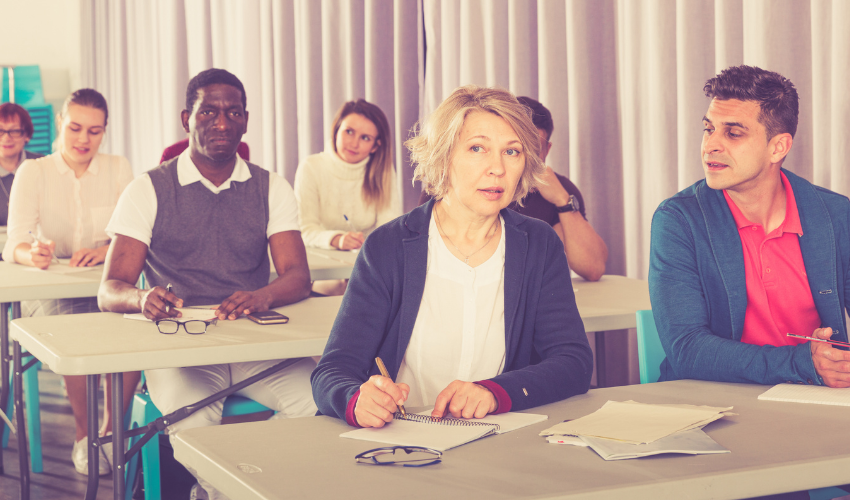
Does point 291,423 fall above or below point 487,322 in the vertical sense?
below

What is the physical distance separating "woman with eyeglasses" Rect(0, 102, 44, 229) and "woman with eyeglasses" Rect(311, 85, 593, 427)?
11.1ft

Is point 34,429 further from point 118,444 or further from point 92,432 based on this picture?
point 118,444

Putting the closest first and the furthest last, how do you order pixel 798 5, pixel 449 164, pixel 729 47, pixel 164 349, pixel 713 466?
pixel 713 466 < pixel 449 164 < pixel 164 349 < pixel 798 5 < pixel 729 47

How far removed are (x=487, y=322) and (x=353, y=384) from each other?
1.28 ft

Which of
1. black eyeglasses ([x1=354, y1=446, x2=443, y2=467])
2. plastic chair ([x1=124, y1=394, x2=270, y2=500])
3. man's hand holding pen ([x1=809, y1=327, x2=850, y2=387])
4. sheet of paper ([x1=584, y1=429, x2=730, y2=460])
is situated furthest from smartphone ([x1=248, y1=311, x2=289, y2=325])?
man's hand holding pen ([x1=809, y1=327, x2=850, y2=387])

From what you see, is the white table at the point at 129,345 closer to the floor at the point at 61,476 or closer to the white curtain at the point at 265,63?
the floor at the point at 61,476

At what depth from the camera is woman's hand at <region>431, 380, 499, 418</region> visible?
4.41 feet

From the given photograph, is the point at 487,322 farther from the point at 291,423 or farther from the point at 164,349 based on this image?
the point at 164,349

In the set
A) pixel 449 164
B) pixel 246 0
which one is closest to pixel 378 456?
pixel 449 164

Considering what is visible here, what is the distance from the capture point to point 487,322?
1714mm

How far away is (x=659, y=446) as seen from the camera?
1.15 m

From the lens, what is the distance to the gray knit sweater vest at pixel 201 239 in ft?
8.18

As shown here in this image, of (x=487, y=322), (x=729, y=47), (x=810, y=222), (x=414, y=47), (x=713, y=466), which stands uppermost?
(x=414, y=47)

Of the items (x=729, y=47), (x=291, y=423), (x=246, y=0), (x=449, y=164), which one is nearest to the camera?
(x=291, y=423)
